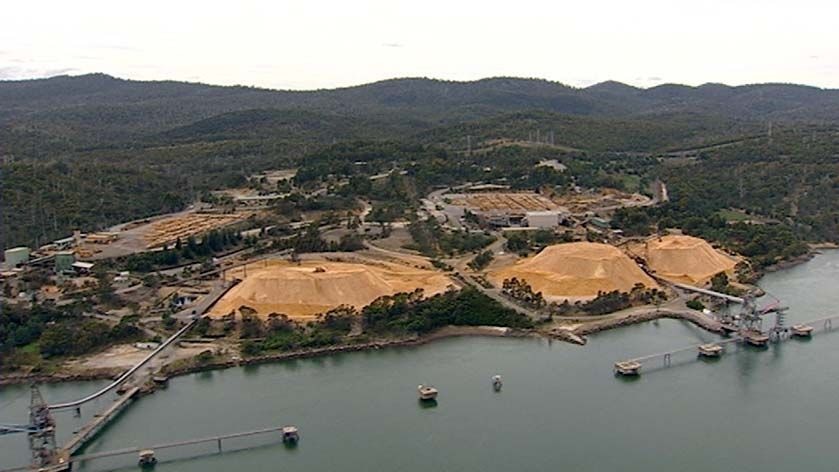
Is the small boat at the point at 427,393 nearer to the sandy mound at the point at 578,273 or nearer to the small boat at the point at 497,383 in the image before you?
the small boat at the point at 497,383

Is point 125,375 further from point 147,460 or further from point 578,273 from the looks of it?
point 578,273

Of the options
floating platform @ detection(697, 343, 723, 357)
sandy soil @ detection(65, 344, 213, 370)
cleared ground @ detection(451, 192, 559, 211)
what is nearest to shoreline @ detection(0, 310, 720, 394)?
sandy soil @ detection(65, 344, 213, 370)

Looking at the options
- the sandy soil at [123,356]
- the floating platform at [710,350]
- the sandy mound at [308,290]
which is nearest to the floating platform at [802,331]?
the floating platform at [710,350]

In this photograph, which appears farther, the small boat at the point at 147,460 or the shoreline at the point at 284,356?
the shoreline at the point at 284,356

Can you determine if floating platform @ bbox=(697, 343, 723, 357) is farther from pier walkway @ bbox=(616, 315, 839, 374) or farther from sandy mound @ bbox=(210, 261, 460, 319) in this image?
sandy mound @ bbox=(210, 261, 460, 319)

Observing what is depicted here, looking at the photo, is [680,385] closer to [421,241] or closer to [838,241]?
[421,241]

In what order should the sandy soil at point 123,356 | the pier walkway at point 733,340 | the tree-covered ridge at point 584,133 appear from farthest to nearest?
1. the tree-covered ridge at point 584,133
2. the pier walkway at point 733,340
3. the sandy soil at point 123,356

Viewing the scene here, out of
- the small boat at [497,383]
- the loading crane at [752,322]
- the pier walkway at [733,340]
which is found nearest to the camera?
the small boat at [497,383]
